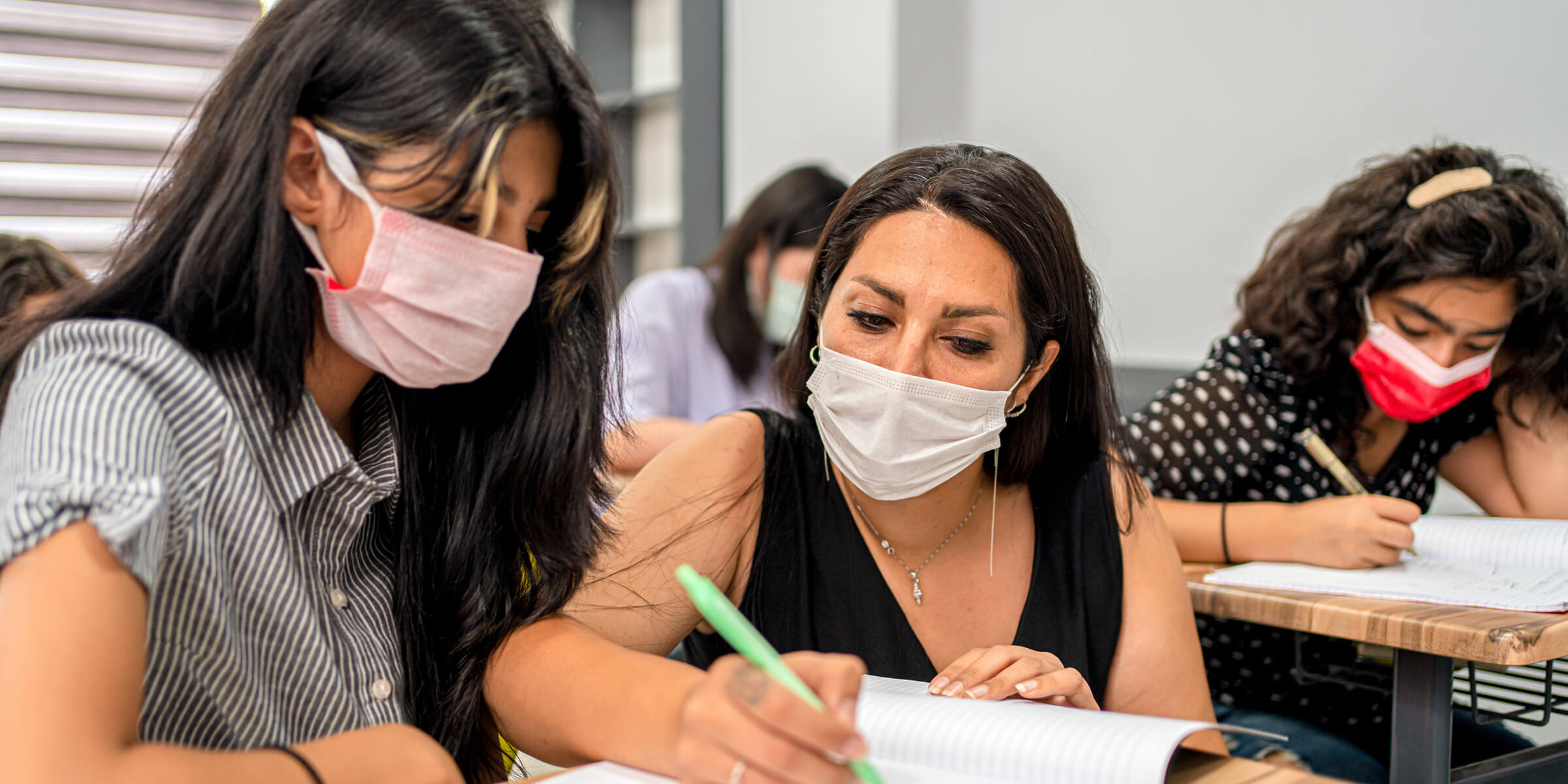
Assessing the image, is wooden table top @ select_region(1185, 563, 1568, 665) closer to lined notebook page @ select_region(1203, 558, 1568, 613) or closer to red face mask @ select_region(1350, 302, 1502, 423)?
lined notebook page @ select_region(1203, 558, 1568, 613)

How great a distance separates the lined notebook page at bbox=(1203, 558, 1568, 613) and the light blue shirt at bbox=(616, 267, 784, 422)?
1.75 meters

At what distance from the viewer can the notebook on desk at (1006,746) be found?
0.81 metres

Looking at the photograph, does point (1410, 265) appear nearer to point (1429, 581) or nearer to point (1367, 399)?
point (1367, 399)

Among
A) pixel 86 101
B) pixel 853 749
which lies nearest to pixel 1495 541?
pixel 853 749

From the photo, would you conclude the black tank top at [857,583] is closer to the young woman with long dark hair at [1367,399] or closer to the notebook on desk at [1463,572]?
the notebook on desk at [1463,572]

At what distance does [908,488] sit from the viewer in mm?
1381

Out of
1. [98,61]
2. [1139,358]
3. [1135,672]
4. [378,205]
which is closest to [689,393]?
[1139,358]

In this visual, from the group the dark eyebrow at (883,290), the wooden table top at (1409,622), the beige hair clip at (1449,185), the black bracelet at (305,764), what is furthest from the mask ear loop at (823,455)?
the beige hair clip at (1449,185)

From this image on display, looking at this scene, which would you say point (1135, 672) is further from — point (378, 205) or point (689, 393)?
point (689, 393)

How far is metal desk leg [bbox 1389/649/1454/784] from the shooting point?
137cm

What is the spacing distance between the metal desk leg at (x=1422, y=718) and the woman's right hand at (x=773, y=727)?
1004 mm

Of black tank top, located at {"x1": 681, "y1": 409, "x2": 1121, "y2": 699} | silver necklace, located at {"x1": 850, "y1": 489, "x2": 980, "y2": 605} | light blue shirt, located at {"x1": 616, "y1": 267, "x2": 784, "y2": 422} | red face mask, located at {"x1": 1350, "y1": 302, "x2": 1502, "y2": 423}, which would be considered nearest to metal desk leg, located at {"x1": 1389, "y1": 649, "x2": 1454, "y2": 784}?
black tank top, located at {"x1": 681, "y1": 409, "x2": 1121, "y2": 699}

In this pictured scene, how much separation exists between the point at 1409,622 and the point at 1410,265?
85 centimetres

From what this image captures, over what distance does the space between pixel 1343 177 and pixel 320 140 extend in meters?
2.77
